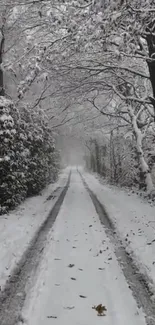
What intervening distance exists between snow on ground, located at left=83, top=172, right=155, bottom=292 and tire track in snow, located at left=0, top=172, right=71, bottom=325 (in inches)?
82.1

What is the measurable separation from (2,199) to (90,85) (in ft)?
19.8

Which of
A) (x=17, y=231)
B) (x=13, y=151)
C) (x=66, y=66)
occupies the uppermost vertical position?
(x=66, y=66)

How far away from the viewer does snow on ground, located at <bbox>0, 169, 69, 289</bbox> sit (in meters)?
6.62

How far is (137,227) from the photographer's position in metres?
9.54

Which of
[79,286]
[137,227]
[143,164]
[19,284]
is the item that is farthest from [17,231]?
[143,164]

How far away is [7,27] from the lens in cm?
1578

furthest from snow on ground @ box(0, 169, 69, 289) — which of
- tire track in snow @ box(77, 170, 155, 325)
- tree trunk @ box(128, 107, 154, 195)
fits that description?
tree trunk @ box(128, 107, 154, 195)

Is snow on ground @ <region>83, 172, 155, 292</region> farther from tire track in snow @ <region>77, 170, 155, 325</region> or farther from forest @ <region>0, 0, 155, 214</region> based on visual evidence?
forest @ <region>0, 0, 155, 214</region>

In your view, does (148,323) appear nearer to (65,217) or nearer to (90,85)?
(65,217)

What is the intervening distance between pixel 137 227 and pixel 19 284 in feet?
16.3

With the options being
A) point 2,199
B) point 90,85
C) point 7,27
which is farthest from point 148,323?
point 7,27

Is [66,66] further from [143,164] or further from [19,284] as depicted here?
[19,284]

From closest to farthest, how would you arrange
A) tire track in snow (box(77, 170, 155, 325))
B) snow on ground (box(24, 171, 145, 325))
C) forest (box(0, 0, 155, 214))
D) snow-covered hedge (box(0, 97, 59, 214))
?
snow on ground (box(24, 171, 145, 325)) → tire track in snow (box(77, 170, 155, 325)) → forest (box(0, 0, 155, 214)) → snow-covered hedge (box(0, 97, 59, 214))

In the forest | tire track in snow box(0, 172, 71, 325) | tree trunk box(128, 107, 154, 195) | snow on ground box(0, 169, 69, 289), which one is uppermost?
the forest
